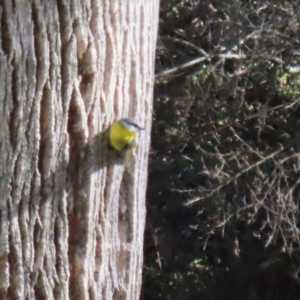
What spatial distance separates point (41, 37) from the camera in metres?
2.43

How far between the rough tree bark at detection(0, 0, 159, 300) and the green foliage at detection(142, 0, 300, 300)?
3.13 metres

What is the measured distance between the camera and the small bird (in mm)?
2498

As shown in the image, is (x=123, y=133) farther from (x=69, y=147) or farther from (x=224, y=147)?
(x=224, y=147)

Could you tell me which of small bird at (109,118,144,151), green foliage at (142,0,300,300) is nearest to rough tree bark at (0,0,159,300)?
small bird at (109,118,144,151)

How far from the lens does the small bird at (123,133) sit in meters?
2.50

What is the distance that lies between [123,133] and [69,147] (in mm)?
185

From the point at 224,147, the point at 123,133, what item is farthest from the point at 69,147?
the point at 224,147

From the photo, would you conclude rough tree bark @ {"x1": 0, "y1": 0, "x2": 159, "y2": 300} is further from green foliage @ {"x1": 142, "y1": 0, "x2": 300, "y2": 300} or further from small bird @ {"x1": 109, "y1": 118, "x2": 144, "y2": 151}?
green foliage @ {"x1": 142, "y1": 0, "x2": 300, "y2": 300}

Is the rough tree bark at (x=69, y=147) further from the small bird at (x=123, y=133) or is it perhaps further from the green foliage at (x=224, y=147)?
the green foliage at (x=224, y=147)

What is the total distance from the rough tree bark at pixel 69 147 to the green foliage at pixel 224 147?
313 centimetres

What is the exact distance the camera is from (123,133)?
2.47 meters

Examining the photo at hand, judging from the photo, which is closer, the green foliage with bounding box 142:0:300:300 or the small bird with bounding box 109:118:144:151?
the small bird with bounding box 109:118:144:151

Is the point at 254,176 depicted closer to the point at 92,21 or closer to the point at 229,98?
the point at 229,98

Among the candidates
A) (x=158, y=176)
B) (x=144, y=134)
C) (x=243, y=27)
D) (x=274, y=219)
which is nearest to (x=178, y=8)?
(x=243, y=27)
